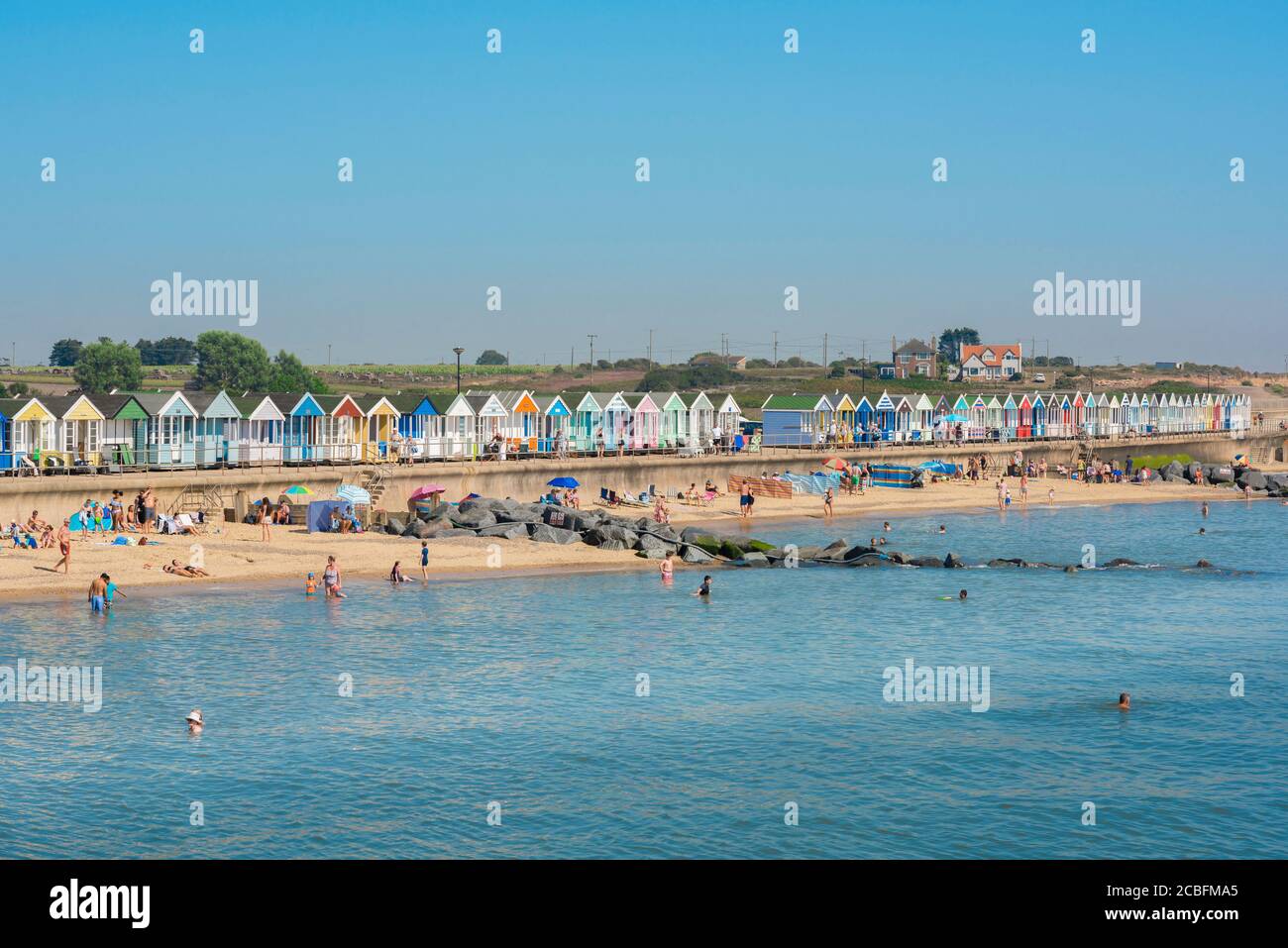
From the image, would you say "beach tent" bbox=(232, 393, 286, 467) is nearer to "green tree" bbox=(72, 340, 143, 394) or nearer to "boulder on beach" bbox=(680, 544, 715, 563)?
"boulder on beach" bbox=(680, 544, 715, 563)

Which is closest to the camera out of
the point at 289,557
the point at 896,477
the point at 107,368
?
the point at 289,557

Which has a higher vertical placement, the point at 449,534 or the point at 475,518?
the point at 475,518

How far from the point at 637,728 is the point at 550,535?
27.1 meters

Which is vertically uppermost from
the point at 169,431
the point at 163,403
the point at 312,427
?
the point at 163,403

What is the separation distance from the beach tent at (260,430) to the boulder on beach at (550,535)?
520 inches

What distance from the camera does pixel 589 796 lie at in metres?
23.1

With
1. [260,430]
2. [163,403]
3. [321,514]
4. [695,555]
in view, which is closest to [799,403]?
[695,555]

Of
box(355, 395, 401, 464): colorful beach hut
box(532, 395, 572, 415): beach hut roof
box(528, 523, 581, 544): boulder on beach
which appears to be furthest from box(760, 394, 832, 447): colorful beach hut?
box(528, 523, 581, 544): boulder on beach

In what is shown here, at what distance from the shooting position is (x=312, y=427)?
2419 inches

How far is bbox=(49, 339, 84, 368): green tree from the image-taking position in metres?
188

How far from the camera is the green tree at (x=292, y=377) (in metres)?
134

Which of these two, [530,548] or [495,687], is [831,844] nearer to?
[495,687]

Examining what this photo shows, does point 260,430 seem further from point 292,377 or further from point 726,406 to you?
point 292,377
